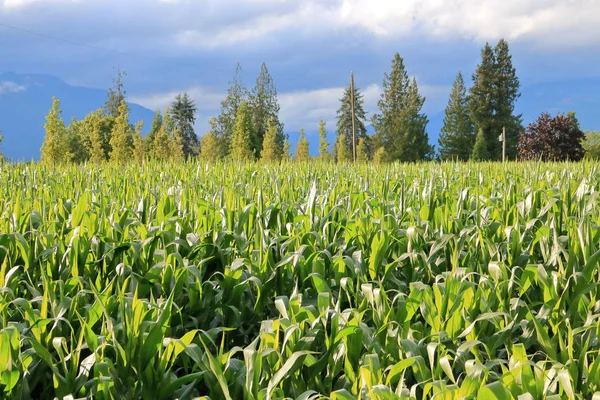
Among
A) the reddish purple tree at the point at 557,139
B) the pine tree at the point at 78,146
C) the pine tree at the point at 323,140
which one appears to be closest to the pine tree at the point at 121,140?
the pine tree at the point at 78,146

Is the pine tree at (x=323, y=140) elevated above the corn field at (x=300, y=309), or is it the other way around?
the pine tree at (x=323, y=140)

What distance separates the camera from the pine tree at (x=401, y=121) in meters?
59.8

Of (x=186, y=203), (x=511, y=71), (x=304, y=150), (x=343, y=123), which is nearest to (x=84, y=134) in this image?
(x=304, y=150)

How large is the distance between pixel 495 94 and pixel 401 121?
1139 centimetres

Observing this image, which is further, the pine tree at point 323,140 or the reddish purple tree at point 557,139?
the pine tree at point 323,140

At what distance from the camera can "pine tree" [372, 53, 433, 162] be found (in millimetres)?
59812

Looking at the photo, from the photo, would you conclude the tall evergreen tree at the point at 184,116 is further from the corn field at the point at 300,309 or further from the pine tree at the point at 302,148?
the corn field at the point at 300,309

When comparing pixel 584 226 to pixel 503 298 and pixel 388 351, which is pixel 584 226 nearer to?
pixel 503 298

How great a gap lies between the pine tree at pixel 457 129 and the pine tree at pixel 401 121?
2.25 m

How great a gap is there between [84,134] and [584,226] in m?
55.1

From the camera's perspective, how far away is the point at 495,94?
61719 mm

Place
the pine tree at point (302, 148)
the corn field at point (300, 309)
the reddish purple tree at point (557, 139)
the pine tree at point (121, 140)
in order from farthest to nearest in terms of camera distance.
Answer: the pine tree at point (302, 148) → the pine tree at point (121, 140) → the reddish purple tree at point (557, 139) → the corn field at point (300, 309)

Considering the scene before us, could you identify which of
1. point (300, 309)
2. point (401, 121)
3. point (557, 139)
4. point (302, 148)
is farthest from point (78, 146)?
point (300, 309)

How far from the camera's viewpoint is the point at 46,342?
2.05 m
